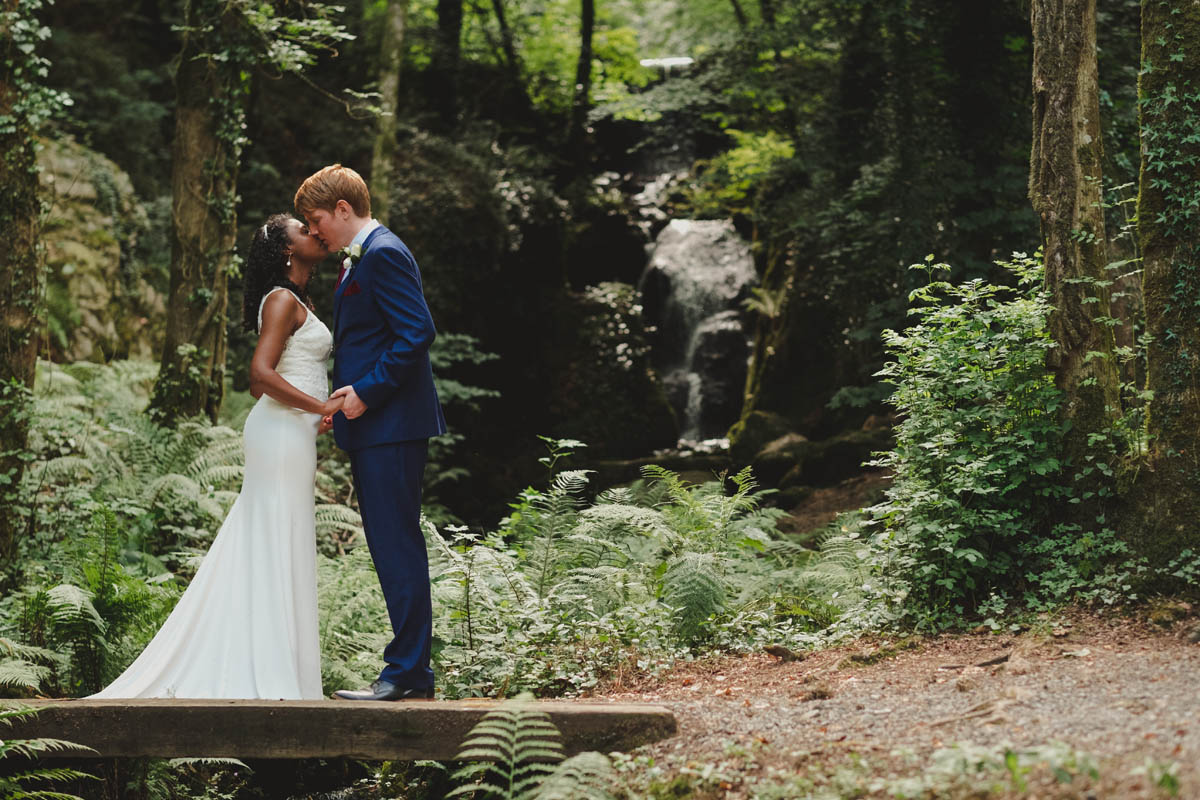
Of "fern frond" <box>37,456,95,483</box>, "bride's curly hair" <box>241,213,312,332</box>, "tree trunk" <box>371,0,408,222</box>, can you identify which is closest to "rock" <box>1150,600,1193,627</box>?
"bride's curly hair" <box>241,213,312,332</box>

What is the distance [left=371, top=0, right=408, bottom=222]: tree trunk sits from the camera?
12.8 meters

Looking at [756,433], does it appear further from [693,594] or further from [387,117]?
[693,594]

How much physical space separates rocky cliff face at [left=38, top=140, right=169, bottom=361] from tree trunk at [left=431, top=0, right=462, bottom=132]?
775 centimetres

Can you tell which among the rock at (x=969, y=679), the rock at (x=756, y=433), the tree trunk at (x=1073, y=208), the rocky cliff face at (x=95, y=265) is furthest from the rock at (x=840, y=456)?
the rocky cliff face at (x=95, y=265)

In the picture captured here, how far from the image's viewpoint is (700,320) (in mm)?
19438

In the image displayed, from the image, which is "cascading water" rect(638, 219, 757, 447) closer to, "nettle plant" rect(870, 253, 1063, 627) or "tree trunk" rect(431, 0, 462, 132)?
"tree trunk" rect(431, 0, 462, 132)

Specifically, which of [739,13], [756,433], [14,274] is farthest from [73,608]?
[739,13]

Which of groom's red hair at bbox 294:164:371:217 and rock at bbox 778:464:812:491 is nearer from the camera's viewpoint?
groom's red hair at bbox 294:164:371:217

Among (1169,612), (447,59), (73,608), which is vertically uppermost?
(447,59)

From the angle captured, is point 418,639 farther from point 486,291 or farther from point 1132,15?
point 486,291

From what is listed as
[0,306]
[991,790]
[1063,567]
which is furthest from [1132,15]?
[0,306]

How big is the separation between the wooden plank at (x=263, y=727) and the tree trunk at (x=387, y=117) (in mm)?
9070

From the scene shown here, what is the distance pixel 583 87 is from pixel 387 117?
30.5 ft

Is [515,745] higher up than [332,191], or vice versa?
[332,191]
